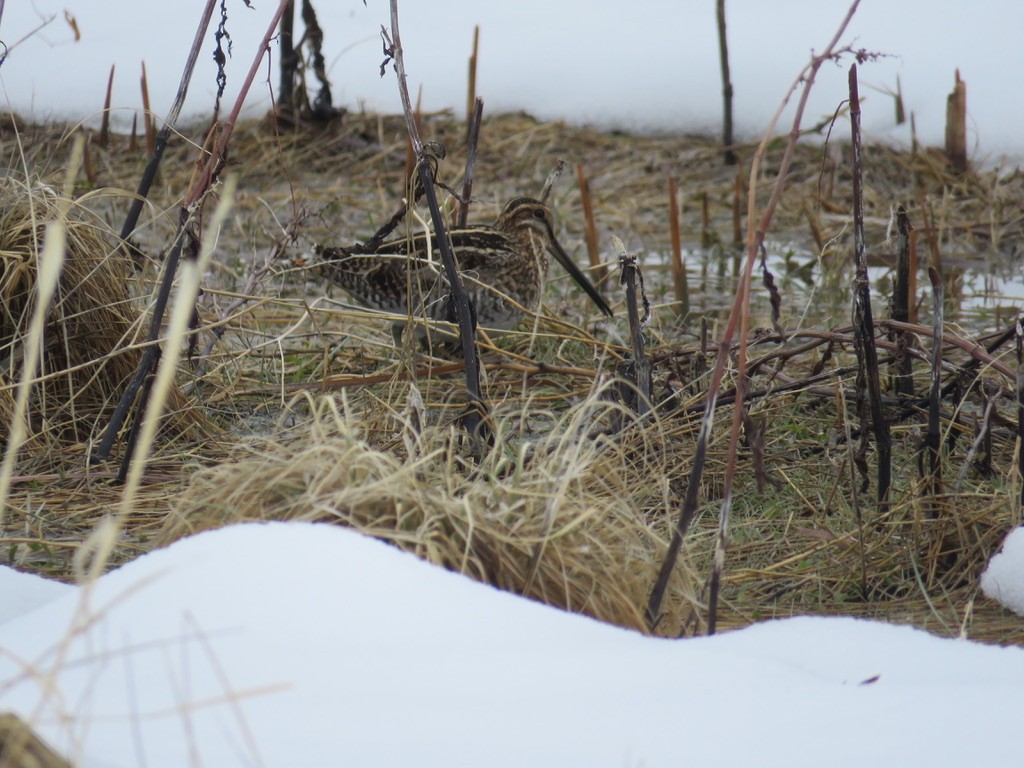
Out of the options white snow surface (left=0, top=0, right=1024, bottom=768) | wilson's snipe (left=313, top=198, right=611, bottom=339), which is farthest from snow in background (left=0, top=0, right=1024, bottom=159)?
white snow surface (left=0, top=0, right=1024, bottom=768)

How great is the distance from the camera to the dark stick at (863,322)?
263 centimetres

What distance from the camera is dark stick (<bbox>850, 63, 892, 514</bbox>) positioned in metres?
2.63

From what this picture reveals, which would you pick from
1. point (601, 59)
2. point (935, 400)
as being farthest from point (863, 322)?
point (601, 59)

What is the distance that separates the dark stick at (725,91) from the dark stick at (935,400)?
4.51 meters

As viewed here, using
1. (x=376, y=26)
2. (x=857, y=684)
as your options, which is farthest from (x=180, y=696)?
(x=376, y=26)

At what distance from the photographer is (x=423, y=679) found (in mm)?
1632

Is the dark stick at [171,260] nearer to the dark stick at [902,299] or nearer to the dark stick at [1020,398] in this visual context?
the dark stick at [902,299]

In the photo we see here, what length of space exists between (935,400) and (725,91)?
4.84 metres

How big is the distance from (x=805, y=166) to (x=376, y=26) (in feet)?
12.0

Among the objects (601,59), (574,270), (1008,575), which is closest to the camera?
(1008,575)

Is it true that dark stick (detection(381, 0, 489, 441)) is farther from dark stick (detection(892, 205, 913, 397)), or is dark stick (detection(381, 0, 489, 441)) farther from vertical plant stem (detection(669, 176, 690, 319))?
vertical plant stem (detection(669, 176, 690, 319))

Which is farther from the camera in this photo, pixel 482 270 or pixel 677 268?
pixel 677 268

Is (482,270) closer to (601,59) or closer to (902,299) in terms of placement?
(902,299)

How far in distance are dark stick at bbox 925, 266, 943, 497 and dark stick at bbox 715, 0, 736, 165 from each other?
4.51m
